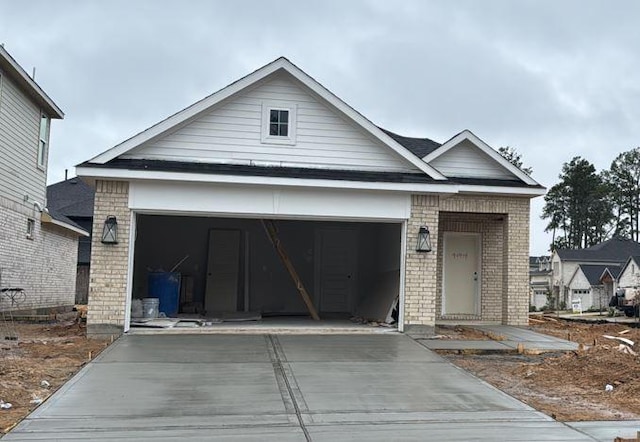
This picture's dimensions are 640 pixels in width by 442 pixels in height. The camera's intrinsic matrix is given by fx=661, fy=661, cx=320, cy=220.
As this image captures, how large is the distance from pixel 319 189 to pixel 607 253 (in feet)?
147

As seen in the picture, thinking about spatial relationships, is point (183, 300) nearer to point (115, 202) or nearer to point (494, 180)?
point (115, 202)

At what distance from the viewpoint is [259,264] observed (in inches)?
737

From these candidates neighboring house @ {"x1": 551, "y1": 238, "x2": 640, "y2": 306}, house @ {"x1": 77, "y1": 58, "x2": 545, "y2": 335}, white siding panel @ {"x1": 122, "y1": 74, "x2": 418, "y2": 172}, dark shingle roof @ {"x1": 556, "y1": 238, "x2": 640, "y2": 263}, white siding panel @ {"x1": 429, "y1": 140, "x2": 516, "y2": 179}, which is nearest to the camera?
house @ {"x1": 77, "y1": 58, "x2": 545, "y2": 335}

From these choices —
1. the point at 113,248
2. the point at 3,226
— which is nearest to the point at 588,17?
the point at 113,248

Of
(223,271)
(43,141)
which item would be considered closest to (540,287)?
(223,271)

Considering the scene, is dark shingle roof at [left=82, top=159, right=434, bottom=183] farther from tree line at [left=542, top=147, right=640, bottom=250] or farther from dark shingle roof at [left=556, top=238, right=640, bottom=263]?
tree line at [left=542, top=147, right=640, bottom=250]

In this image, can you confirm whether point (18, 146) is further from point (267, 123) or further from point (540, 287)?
point (540, 287)

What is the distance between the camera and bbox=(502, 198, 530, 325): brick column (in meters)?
15.9

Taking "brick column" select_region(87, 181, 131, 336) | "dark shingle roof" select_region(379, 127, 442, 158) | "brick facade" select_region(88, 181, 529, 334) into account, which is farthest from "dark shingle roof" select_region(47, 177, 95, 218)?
"brick facade" select_region(88, 181, 529, 334)

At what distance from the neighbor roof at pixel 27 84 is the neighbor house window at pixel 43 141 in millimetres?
292

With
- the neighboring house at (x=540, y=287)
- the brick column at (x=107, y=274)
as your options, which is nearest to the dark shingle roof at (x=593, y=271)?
the neighboring house at (x=540, y=287)

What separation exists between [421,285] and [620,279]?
1282 inches

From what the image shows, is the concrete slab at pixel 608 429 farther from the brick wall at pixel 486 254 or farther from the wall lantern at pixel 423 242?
the brick wall at pixel 486 254

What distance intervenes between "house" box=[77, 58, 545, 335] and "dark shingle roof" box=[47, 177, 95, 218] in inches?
606
